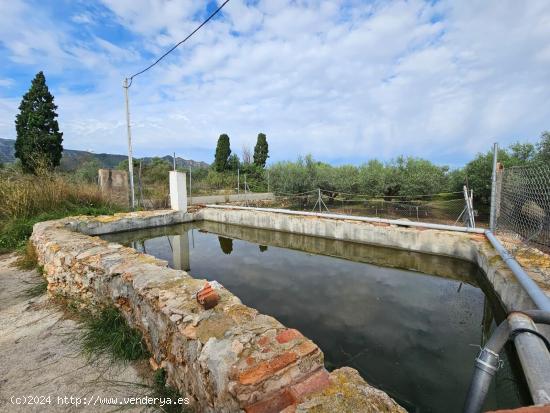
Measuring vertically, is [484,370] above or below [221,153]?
below

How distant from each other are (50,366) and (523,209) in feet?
19.0

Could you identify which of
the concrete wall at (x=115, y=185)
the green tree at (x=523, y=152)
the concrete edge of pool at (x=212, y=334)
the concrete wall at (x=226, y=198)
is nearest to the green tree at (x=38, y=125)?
the concrete wall at (x=115, y=185)

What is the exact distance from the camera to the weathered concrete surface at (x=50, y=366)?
210 cm

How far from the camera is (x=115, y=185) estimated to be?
1096 centimetres

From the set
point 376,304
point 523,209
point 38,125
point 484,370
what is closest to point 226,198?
point 38,125

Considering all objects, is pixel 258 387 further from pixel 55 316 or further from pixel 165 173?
pixel 165 173

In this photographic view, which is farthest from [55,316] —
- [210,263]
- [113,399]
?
[210,263]

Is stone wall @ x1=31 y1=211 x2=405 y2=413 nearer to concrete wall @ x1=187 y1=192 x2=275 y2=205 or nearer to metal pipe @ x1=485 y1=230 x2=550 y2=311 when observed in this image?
metal pipe @ x1=485 y1=230 x2=550 y2=311

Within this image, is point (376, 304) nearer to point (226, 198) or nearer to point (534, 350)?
point (534, 350)

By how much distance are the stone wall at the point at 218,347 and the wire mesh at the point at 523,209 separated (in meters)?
2.80

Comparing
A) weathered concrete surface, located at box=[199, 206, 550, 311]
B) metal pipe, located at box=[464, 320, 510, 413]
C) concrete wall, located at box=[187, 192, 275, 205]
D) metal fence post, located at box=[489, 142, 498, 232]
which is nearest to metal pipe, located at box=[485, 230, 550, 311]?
weathered concrete surface, located at box=[199, 206, 550, 311]

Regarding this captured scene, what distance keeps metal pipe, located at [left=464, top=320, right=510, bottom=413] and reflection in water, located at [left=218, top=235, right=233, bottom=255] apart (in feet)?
19.1

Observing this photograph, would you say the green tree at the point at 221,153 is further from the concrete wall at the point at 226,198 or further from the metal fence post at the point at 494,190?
the metal fence post at the point at 494,190

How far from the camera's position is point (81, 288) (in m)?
3.44
